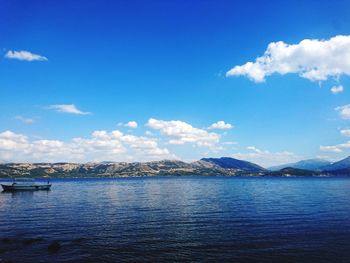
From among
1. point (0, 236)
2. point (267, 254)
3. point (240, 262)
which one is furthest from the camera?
point (0, 236)

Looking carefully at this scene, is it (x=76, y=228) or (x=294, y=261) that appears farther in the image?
(x=76, y=228)

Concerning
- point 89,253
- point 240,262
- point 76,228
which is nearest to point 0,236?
point 76,228

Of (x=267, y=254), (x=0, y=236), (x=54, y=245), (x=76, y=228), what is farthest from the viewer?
(x=76, y=228)

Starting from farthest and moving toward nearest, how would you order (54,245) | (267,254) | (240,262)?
1. (54,245)
2. (267,254)
3. (240,262)

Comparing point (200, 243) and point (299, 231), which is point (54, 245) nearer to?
point (200, 243)

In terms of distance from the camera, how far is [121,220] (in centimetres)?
7325

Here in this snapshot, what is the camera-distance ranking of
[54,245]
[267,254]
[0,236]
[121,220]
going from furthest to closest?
1. [121,220]
2. [0,236]
3. [54,245]
4. [267,254]

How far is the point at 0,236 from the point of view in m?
56.9

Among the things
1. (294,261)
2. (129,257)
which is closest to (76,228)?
(129,257)

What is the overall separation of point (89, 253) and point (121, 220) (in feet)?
92.4

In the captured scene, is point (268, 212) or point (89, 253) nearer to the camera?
point (89, 253)

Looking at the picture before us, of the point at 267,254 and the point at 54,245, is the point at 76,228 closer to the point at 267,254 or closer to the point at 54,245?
the point at 54,245

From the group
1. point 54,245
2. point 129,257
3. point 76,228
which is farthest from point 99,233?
point 129,257

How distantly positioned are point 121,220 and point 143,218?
5496 mm
